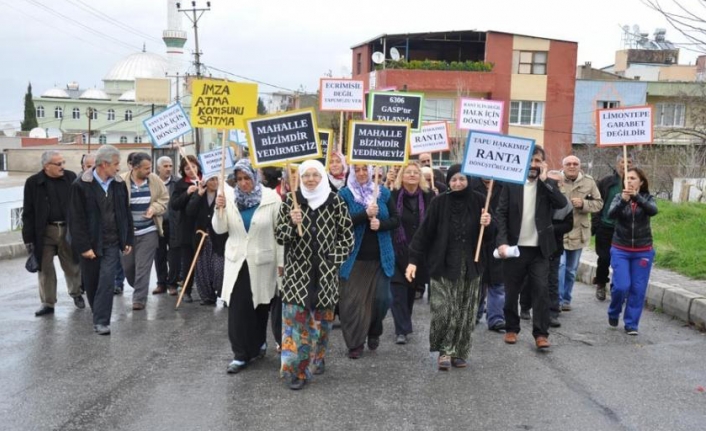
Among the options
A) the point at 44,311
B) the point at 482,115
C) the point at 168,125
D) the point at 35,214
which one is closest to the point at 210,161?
the point at 168,125

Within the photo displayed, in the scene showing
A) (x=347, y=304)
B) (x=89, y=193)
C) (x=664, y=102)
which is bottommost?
(x=347, y=304)

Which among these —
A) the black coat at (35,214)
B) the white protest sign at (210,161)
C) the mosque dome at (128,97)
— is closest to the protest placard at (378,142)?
the white protest sign at (210,161)

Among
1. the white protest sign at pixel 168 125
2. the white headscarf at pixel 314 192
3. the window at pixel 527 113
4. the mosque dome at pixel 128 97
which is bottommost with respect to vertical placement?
the white headscarf at pixel 314 192

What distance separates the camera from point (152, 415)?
5562 millimetres

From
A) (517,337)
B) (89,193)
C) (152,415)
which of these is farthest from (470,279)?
(89,193)

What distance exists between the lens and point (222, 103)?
8156 millimetres

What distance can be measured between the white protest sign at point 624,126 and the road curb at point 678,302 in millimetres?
1922

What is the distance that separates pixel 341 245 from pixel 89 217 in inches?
127

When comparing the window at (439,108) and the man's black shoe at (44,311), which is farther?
the window at (439,108)

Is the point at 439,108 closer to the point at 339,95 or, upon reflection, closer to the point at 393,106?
the point at 339,95

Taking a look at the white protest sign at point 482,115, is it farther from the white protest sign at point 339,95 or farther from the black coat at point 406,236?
the black coat at point 406,236

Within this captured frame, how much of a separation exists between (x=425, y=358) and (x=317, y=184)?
7.12ft

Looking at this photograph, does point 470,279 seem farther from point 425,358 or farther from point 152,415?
point 152,415

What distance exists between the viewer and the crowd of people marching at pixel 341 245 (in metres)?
6.38
